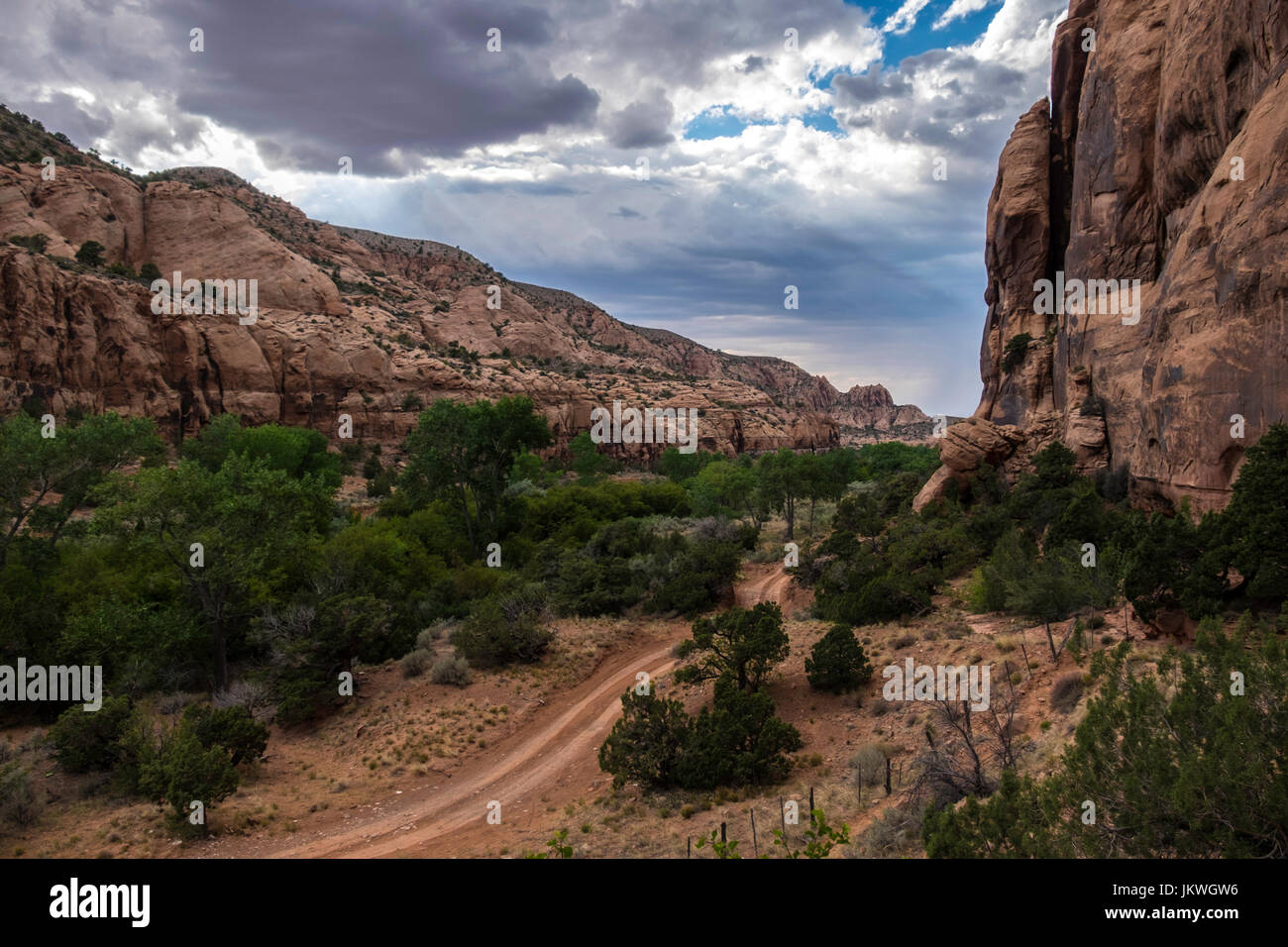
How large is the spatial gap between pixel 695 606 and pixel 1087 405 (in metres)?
19.5

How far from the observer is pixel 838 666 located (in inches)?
621

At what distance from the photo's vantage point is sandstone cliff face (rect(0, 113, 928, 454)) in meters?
49.5

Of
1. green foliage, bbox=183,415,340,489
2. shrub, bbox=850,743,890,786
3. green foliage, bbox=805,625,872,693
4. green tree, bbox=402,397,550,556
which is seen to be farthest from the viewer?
green foliage, bbox=183,415,340,489

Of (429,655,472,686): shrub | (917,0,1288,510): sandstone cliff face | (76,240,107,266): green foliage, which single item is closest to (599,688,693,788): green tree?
(429,655,472,686): shrub

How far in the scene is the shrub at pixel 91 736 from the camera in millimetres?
13242

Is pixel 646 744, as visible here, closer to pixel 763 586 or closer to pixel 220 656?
pixel 220 656

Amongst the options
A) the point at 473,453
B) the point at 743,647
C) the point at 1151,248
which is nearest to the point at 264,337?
the point at 473,453

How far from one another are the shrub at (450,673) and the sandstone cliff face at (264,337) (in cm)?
4677

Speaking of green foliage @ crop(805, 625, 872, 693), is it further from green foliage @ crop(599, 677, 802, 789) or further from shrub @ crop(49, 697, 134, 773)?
shrub @ crop(49, 697, 134, 773)

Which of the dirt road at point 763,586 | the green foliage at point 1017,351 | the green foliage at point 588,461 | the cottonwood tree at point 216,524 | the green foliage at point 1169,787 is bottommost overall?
the dirt road at point 763,586

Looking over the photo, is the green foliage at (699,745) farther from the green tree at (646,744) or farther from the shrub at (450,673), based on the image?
the shrub at (450,673)

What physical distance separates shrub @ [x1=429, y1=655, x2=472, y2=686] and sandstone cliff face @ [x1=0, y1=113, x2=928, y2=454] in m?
46.8

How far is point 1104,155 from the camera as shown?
27.5 metres

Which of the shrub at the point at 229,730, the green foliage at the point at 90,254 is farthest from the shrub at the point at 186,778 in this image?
the green foliage at the point at 90,254
